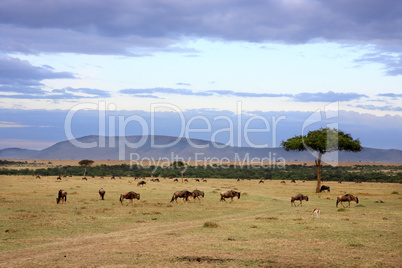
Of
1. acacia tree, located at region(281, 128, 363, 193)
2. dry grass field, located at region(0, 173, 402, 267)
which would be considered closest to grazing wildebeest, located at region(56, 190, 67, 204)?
dry grass field, located at region(0, 173, 402, 267)

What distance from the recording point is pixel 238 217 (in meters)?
27.1

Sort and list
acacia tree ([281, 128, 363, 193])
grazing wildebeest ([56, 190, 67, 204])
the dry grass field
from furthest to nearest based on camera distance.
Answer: acacia tree ([281, 128, 363, 193]), grazing wildebeest ([56, 190, 67, 204]), the dry grass field

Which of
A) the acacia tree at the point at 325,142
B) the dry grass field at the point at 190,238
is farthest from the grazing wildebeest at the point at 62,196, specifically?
the acacia tree at the point at 325,142

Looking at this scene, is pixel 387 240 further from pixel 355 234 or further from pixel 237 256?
pixel 237 256

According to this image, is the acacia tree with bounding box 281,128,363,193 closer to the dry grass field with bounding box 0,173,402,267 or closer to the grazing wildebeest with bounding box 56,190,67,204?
the dry grass field with bounding box 0,173,402,267

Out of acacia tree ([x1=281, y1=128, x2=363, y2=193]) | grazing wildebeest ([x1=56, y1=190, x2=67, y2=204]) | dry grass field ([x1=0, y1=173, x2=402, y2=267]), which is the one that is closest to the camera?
dry grass field ([x1=0, y1=173, x2=402, y2=267])

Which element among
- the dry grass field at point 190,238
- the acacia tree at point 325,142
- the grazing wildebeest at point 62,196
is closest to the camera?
the dry grass field at point 190,238

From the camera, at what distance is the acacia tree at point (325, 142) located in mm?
56594

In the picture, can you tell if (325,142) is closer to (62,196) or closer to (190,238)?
(62,196)

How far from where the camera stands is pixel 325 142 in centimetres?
5647

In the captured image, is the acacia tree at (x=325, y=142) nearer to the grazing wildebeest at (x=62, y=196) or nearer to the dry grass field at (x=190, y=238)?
the dry grass field at (x=190, y=238)

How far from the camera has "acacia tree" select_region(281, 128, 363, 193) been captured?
56594 millimetres

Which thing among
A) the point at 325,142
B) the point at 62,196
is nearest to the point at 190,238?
the point at 62,196

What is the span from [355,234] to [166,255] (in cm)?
925
